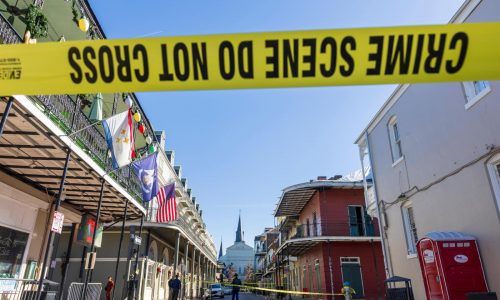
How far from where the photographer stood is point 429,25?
2.94 m

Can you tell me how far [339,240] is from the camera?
2370cm

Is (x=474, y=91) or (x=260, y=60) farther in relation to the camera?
(x=474, y=91)

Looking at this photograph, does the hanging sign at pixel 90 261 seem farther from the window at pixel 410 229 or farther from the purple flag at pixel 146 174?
the window at pixel 410 229

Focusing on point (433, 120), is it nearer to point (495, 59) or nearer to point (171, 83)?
point (495, 59)

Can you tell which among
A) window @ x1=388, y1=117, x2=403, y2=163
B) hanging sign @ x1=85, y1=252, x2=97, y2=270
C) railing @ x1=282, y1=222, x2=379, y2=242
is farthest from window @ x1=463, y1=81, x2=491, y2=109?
railing @ x1=282, y1=222, x2=379, y2=242

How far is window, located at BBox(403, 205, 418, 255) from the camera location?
12.0 metres

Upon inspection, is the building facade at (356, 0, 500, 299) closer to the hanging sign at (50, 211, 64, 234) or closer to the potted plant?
the hanging sign at (50, 211, 64, 234)

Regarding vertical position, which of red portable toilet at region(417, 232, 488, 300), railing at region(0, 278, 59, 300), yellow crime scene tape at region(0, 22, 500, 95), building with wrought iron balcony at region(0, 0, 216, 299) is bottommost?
railing at region(0, 278, 59, 300)

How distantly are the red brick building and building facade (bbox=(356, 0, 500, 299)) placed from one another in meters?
9.64

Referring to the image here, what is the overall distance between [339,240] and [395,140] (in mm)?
12032

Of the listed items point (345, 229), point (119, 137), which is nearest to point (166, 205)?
point (119, 137)

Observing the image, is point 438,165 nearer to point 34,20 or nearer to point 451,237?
point 451,237

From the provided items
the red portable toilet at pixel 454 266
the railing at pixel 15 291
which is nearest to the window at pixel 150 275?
the railing at pixel 15 291

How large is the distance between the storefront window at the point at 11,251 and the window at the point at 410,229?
12143mm
